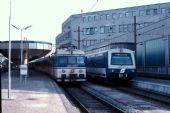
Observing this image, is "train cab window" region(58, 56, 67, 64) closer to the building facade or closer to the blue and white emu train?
the blue and white emu train

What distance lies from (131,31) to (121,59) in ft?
149

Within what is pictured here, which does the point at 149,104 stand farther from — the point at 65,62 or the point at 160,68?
the point at 160,68

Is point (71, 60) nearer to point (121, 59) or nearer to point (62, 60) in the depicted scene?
point (62, 60)

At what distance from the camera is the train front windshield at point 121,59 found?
105 ft

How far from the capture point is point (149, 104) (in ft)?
63.7

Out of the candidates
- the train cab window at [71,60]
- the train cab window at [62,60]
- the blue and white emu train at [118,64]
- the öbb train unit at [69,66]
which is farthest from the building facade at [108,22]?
the blue and white emu train at [118,64]

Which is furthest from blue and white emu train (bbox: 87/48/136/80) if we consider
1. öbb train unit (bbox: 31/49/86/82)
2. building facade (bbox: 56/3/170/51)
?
building facade (bbox: 56/3/170/51)

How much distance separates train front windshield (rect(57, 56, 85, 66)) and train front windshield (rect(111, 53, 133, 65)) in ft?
8.73

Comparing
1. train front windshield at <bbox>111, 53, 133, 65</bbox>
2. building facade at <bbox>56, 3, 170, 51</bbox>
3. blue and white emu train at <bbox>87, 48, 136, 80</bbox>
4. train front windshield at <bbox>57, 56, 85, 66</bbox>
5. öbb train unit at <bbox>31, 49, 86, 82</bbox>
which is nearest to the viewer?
blue and white emu train at <bbox>87, 48, 136, 80</bbox>

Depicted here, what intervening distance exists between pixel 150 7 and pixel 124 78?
55.0 meters

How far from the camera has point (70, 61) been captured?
32.9 m

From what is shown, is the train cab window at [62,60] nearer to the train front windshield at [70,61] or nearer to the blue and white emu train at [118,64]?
the train front windshield at [70,61]

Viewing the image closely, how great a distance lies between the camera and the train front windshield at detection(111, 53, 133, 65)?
32.1 metres

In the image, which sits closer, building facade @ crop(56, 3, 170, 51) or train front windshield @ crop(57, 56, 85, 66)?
train front windshield @ crop(57, 56, 85, 66)
